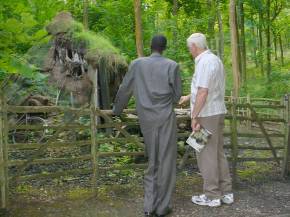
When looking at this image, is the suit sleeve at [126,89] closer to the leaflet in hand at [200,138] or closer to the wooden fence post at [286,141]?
the leaflet in hand at [200,138]

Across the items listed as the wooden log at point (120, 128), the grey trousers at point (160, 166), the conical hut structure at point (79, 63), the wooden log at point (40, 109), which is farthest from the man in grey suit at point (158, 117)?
the conical hut structure at point (79, 63)

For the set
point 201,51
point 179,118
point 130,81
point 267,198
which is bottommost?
point 267,198

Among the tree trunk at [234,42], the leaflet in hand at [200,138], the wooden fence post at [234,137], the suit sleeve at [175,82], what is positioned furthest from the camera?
the tree trunk at [234,42]

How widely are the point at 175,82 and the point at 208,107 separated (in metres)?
0.67

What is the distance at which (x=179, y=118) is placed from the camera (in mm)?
7004

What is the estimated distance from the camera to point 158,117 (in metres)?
5.31

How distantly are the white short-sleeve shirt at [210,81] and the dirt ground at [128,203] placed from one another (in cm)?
132

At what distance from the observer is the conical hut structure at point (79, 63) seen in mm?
9977

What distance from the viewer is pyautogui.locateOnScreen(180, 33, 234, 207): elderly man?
18.2ft

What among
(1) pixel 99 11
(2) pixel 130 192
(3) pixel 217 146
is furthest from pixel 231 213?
(1) pixel 99 11

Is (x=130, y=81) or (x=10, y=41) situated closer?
(x=10, y=41)

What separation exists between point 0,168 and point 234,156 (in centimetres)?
374

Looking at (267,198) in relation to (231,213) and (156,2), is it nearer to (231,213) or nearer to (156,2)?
(231,213)

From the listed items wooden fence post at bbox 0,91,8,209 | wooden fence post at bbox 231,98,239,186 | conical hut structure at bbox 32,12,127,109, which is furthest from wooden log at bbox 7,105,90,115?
conical hut structure at bbox 32,12,127,109
